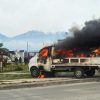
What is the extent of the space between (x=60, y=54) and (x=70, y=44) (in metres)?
1.13

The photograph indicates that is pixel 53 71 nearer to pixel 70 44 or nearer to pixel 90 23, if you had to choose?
pixel 70 44

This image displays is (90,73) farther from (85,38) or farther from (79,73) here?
(85,38)

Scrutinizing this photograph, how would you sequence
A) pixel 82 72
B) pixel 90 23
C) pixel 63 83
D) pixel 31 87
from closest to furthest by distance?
pixel 31 87
pixel 63 83
pixel 82 72
pixel 90 23

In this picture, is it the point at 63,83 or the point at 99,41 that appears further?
the point at 99,41

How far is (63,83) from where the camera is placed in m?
23.4

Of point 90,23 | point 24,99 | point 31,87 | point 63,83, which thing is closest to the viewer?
point 24,99

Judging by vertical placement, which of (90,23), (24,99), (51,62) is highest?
Result: (90,23)

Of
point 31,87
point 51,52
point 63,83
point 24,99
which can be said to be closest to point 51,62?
point 51,52

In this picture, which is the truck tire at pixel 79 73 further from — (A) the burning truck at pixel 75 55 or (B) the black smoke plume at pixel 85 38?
(B) the black smoke plume at pixel 85 38

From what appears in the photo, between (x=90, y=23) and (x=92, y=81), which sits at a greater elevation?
(x=90, y=23)

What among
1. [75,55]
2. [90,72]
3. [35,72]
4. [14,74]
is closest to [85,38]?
[75,55]

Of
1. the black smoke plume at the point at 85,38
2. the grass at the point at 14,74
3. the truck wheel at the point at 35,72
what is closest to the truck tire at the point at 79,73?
the black smoke plume at the point at 85,38

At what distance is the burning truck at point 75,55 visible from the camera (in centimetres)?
2691

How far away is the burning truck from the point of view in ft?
88.3
